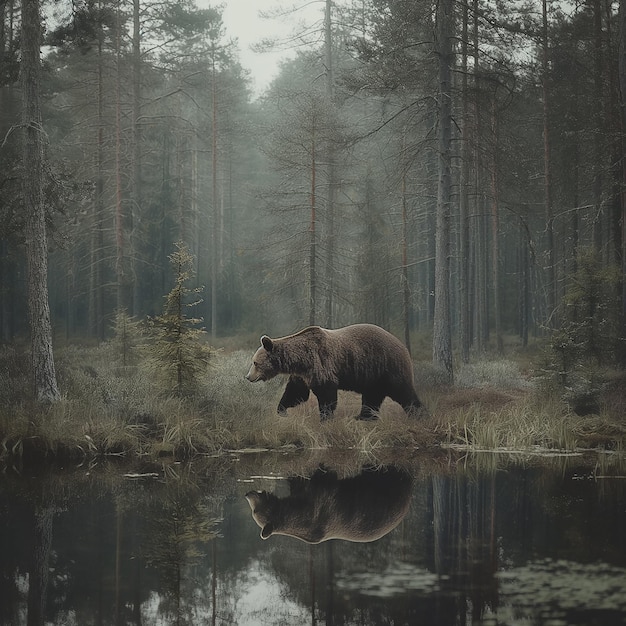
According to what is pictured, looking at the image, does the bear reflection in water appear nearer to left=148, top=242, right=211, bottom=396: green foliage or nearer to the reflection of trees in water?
the reflection of trees in water

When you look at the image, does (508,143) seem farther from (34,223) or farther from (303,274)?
(34,223)

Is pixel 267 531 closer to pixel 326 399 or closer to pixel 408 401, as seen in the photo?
pixel 326 399

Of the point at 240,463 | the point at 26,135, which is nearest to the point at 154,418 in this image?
the point at 240,463

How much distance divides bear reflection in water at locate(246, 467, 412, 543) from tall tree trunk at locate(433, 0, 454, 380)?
23.8ft

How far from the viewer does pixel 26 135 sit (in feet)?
43.7

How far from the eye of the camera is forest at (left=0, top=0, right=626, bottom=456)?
599 inches

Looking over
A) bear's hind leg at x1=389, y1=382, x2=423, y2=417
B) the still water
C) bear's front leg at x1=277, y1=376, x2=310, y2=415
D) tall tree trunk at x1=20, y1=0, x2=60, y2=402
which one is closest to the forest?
tall tree trunk at x1=20, y1=0, x2=60, y2=402

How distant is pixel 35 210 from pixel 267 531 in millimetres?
7955

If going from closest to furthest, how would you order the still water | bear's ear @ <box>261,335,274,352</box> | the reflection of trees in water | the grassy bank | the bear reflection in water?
the still water → the reflection of trees in water → the bear reflection in water → the grassy bank → bear's ear @ <box>261,335,274,352</box>

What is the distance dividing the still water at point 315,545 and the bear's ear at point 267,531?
6 centimetres

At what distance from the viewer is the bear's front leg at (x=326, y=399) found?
42.1 ft

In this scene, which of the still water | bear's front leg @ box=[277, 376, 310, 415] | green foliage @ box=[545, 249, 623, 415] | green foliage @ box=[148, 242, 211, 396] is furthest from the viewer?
green foliage @ box=[545, 249, 623, 415]

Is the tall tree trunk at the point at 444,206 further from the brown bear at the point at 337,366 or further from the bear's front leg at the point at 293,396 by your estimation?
the bear's front leg at the point at 293,396

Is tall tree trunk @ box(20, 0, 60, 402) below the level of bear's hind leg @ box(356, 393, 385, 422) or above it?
above
